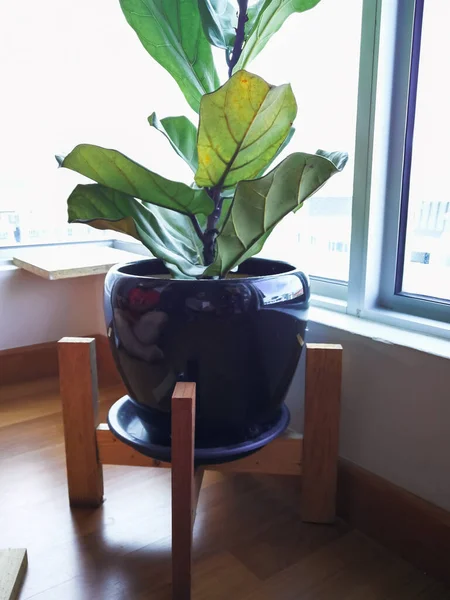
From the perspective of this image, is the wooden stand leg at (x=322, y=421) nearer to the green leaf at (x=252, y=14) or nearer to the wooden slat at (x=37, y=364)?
the green leaf at (x=252, y=14)

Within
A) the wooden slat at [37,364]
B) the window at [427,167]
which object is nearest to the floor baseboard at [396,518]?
the window at [427,167]

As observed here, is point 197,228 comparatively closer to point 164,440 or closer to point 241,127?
point 241,127

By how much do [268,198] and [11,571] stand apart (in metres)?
0.70

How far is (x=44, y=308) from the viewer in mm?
1640

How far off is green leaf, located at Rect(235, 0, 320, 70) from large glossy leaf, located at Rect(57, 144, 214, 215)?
229 mm

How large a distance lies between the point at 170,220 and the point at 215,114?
24 cm

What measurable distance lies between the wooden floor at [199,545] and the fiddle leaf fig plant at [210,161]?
0.49 m

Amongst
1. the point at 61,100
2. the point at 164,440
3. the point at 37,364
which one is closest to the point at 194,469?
the point at 164,440

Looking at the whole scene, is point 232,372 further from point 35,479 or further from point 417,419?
point 35,479

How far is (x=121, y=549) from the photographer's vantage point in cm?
85

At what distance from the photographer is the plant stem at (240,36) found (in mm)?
753

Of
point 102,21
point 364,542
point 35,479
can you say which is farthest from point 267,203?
point 102,21

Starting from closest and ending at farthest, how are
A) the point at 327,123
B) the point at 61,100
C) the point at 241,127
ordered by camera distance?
the point at 241,127 < the point at 327,123 < the point at 61,100

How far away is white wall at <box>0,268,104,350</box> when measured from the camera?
1560mm
